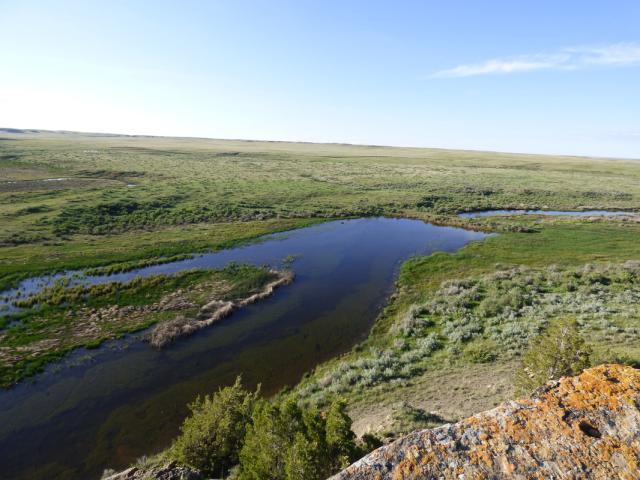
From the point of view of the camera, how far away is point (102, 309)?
26641 millimetres

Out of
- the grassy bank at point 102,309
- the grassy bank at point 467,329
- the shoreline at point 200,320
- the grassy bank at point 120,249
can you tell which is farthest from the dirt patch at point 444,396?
the grassy bank at point 120,249

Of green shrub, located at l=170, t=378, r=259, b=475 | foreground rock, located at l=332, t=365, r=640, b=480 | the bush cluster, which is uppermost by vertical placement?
foreground rock, located at l=332, t=365, r=640, b=480

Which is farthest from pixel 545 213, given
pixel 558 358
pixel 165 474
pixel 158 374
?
pixel 165 474

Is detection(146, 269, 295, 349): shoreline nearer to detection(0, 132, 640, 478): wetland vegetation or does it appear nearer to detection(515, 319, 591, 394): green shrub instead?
detection(0, 132, 640, 478): wetland vegetation

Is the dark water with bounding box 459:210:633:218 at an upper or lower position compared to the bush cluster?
upper

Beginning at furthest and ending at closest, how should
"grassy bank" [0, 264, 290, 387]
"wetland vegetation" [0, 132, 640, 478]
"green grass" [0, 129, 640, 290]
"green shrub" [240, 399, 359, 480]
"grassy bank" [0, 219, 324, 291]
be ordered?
1. "green grass" [0, 129, 640, 290]
2. "grassy bank" [0, 219, 324, 291]
3. "grassy bank" [0, 264, 290, 387]
4. "wetland vegetation" [0, 132, 640, 478]
5. "green shrub" [240, 399, 359, 480]

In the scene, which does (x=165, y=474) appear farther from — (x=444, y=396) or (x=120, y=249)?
(x=120, y=249)

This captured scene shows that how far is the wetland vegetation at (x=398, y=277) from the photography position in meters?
16.0

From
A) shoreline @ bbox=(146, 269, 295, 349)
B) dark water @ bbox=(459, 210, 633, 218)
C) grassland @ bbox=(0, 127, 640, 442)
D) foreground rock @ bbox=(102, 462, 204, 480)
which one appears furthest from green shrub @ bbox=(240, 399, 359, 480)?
dark water @ bbox=(459, 210, 633, 218)

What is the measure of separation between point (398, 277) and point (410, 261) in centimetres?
491

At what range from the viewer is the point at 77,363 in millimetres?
20688

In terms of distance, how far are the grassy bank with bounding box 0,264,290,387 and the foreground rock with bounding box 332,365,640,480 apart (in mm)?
23020

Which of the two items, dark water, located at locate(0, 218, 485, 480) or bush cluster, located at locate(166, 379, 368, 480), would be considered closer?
bush cluster, located at locate(166, 379, 368, 480)

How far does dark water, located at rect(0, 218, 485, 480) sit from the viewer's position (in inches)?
596
